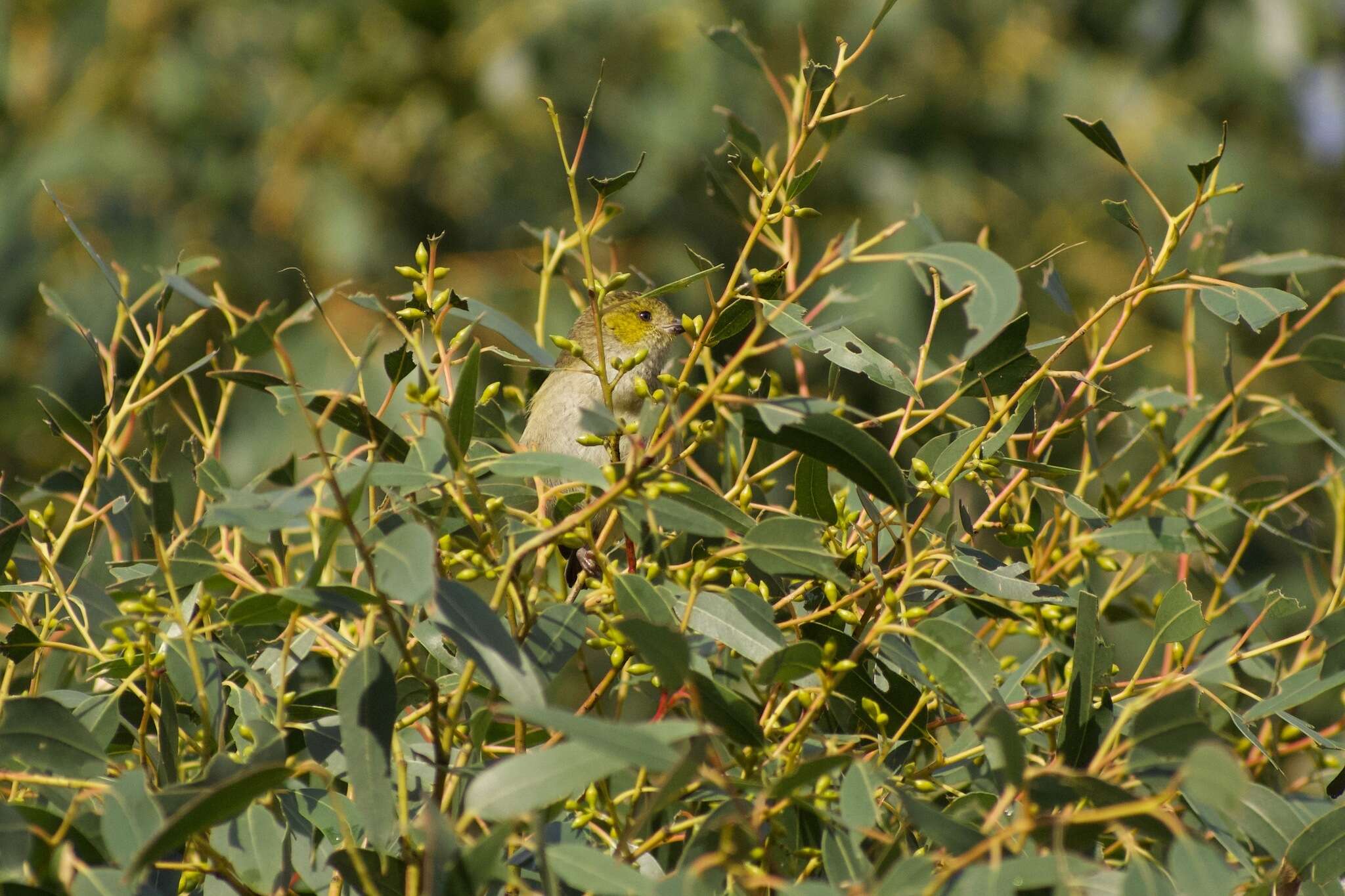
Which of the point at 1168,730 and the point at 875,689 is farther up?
the point at 1168,730

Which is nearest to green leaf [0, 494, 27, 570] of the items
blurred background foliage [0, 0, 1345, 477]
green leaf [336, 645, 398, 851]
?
green leaf [336, 645, 398, 851]

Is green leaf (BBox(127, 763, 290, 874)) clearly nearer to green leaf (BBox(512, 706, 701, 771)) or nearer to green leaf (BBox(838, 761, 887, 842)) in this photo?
green leaf (BBox(512, 706, 701, 771))

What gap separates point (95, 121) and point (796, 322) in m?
6.09

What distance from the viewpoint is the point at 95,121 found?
651 cm

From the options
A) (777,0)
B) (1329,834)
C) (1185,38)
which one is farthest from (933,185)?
(1329,834)

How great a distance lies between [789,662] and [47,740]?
0.68 meters

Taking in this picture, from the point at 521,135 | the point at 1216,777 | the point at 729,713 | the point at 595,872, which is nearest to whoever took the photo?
the point at 1216,777

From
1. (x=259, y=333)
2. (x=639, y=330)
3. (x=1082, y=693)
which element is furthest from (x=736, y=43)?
(x=639, y=330)

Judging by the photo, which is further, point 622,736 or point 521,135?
point 521,135

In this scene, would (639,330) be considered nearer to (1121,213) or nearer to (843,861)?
(1121,213)

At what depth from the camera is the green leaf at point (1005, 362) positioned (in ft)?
4.66

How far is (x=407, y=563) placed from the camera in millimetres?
1058

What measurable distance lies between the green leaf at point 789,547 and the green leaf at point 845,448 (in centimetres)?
7

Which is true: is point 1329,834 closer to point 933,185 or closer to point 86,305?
point 86,305
